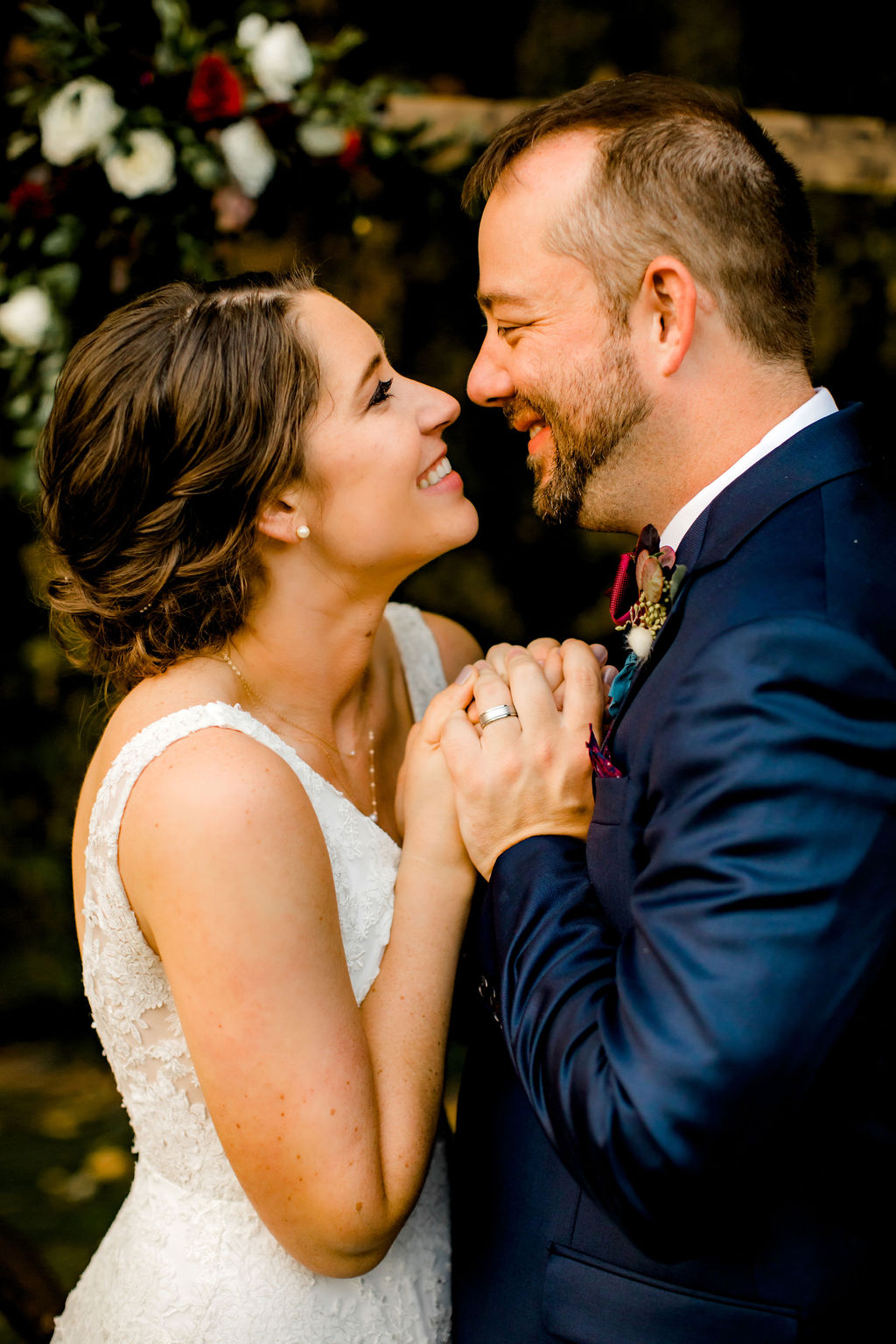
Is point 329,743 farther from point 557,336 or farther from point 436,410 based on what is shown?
point 557,336

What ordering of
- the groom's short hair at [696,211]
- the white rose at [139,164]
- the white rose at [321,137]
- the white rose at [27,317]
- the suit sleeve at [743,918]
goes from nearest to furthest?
1. the suit sleeve at [743,918]
2. the groom's short hair at [696,211]
3. the white rose at [139,164]
4. the white rose at [27,317]
5. the white rose at [321,137]

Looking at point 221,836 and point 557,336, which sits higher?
point 557,336

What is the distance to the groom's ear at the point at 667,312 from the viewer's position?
1733 millimetres

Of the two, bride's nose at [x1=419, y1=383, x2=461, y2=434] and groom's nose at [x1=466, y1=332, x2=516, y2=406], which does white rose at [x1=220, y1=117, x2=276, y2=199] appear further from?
groom's nose at [x1=466, y1=332, x2=516, y2=406]

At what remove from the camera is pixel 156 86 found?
2.94 m

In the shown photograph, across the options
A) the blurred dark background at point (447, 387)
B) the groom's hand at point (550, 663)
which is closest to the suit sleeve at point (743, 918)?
the groom's hand at point (550, 663)

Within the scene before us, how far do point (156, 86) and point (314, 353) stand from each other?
135cm

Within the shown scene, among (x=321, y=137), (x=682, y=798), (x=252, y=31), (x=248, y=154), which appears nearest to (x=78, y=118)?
(x=248, y=154)

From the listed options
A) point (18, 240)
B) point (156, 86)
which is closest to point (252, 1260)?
point (18, 240)

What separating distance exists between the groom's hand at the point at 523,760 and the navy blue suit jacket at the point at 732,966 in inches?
2.2

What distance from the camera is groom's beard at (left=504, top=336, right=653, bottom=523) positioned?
1812 millimetres

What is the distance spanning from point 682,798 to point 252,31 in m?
2.59

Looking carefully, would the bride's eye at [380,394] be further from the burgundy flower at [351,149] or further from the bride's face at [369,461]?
the burgundy flower at [351,149]

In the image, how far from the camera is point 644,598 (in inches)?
69.1
